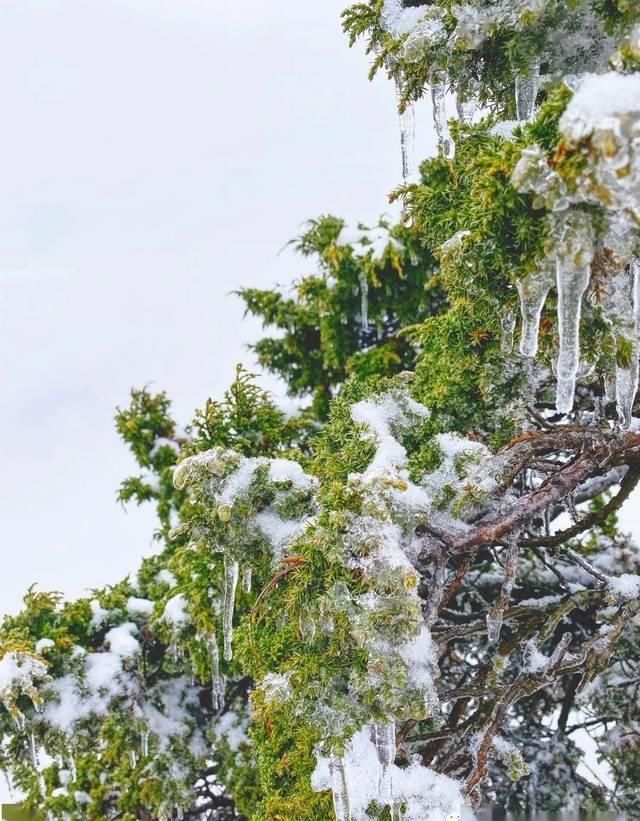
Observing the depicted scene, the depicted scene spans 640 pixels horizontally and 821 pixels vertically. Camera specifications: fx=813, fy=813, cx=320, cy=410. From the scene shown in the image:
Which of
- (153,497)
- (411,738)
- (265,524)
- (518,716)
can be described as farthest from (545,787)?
(153,497)

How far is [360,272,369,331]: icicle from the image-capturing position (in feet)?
20.4

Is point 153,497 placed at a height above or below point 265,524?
below

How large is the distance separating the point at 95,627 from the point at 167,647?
0.55 meters

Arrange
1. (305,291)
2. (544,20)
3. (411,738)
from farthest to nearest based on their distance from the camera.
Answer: (305,291), (411,738), (544,20)

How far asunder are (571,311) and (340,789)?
2032 mm

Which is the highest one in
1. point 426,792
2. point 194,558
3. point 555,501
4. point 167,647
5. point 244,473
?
point 244,473

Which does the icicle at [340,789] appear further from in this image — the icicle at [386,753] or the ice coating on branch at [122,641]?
the ice coating on branch at [122,641]

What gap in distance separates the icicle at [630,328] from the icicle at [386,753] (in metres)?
1.50

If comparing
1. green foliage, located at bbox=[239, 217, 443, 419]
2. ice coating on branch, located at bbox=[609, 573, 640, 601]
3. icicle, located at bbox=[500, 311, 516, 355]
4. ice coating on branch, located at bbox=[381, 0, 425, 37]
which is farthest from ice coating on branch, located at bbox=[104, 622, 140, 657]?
ice coating on branch, located at bbox=[381, 0, 425, 37]

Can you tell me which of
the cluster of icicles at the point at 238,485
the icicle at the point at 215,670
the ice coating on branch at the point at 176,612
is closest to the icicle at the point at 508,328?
the cluster of icicles at the point at 238,485

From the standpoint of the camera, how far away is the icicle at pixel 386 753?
121 inches

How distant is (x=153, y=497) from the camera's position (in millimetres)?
6629

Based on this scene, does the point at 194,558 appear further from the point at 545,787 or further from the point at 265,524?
the point at 545,787

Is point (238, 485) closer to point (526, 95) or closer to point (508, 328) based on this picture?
point (508, 328)
